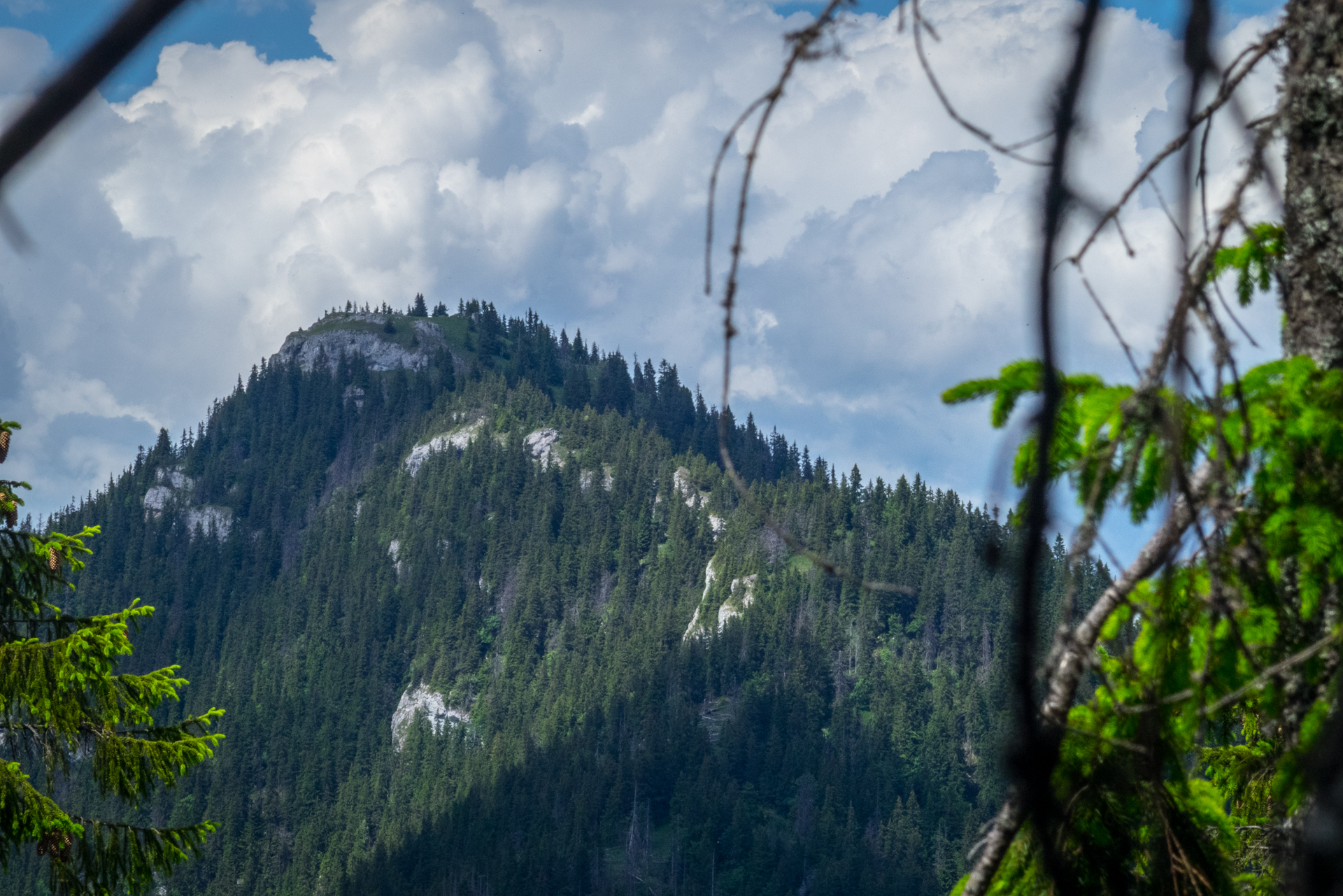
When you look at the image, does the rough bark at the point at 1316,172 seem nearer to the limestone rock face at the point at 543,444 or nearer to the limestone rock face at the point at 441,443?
the limestone rock face at the point at 543,444

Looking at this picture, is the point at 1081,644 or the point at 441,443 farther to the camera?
the point at 441,443

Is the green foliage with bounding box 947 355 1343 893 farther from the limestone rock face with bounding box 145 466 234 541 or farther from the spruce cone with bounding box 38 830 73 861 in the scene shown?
the limestone rock face with bounding box 145 466 234 541

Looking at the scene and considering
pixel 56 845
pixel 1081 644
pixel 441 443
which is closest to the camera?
pixel 1081 644

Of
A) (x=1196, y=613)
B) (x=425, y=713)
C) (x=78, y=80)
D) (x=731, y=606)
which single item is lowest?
(x=425, y=713)

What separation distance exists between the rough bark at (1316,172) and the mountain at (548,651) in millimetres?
82687

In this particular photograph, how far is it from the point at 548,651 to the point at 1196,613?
153m

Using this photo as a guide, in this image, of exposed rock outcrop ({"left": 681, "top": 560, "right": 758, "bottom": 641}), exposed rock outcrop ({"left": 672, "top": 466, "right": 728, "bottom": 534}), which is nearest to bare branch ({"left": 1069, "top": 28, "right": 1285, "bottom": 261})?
exposed rock outcrop ({"left": 681, "top": 560, "right": 758, "bottom": 641})

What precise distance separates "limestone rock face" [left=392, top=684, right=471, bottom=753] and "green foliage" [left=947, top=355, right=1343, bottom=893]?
147 meters

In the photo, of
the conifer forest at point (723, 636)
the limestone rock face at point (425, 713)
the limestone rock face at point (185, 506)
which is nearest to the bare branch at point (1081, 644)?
the conifer forest at point (723, 636)

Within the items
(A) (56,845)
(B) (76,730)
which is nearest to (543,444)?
(B) (76,730)

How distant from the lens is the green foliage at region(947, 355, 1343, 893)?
2.62 m

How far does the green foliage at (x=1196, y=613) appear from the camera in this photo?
2621mm

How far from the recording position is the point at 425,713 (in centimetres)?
14575

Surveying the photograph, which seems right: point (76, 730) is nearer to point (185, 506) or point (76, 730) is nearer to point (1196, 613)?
point (1196, 613)
